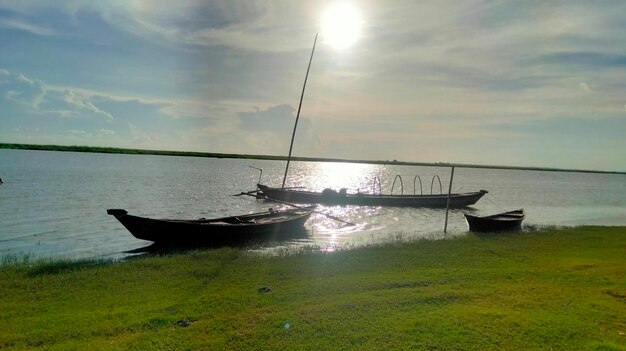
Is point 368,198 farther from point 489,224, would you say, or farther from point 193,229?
point 193,229

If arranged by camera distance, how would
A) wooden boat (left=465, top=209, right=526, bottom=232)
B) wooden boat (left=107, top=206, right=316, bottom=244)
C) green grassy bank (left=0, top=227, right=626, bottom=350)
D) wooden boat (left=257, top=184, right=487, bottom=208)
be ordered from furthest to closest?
1. wooden boat (left=257, top=184, right=487, bottom=208)
2. wooden boat (left=465, top=209, right=526, bottom=232)
3. wooden boat (left=107, top=206, right=316, bottom=244)
4. green grassy bank (left=0, top=227, right=626, bottom=350)

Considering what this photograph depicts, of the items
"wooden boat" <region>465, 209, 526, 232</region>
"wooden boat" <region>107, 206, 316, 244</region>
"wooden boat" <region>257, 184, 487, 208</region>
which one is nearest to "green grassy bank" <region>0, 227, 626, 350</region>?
"wooden boat" <region>107, 206, 316, 244</region>

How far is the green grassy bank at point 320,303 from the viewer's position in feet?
22.0

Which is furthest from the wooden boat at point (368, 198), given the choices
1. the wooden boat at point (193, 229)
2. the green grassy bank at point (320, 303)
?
the green grassy bank at point (320, 303)

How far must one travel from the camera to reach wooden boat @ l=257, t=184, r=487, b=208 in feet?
133

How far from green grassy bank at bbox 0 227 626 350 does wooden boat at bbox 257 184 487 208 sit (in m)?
26.2

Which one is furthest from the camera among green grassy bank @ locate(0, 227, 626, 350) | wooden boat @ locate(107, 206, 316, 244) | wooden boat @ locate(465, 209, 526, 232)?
wooden boat @ locate(465, 209, 526, 232)

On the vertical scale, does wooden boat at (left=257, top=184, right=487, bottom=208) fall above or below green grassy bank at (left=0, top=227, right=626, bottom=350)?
above

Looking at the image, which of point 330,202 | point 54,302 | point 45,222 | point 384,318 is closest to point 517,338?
point 384,318

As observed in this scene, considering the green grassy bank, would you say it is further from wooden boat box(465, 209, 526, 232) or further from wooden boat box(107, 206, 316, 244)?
wooden boat box(465, 209, 526, 232)

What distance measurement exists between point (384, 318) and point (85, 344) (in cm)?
507

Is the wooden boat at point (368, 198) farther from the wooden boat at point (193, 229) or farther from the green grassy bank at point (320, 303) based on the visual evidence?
the green grassy bank at point (320, 303)

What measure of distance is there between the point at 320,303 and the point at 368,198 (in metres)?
32.3

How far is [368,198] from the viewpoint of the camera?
40438 mm
